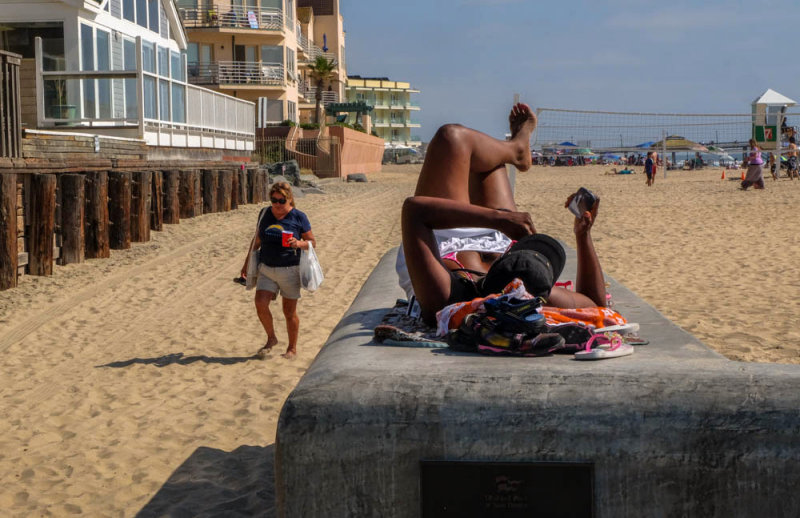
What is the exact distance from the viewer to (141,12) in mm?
23328

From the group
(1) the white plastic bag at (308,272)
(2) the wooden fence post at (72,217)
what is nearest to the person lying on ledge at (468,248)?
(1) the white plastic bag at (308,272)

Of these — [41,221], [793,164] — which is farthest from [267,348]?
[793,164]

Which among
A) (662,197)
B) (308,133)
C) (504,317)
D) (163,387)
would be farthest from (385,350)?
(308,133)

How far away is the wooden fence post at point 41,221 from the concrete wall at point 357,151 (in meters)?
29.0

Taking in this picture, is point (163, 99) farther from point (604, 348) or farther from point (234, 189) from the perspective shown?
point (604, 348)

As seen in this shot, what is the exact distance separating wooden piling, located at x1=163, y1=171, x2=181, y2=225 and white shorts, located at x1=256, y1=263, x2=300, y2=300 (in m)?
9.84

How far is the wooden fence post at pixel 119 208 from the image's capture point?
43.6 feet

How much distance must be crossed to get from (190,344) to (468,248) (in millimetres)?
3940

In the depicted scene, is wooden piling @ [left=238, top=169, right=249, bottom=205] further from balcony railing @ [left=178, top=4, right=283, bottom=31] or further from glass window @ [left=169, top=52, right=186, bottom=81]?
balcony railing @ [left=178, top=4, right=283, bottom=31]

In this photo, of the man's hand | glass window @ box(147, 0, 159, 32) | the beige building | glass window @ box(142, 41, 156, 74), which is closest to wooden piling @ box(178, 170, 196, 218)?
glass window @ box(142, 41, 156, 74)

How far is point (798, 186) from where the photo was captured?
1001 inches

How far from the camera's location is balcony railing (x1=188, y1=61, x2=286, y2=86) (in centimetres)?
4212

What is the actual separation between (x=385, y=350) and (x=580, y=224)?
106 cm

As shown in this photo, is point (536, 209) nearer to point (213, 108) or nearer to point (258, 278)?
point (213, 108)
